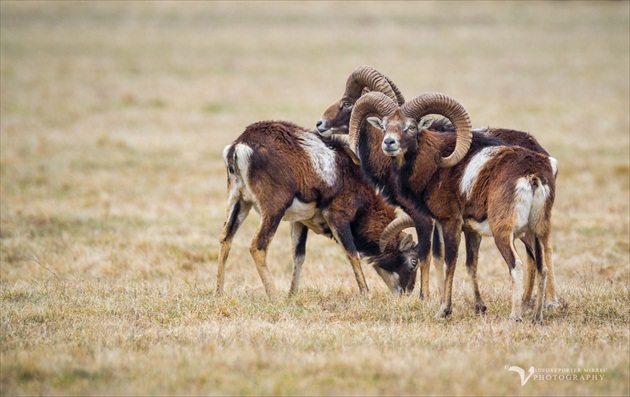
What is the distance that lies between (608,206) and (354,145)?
28.7 feet

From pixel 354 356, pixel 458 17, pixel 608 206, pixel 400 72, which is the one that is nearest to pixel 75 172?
pixel 608 206

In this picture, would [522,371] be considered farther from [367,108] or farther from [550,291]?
[367,108]

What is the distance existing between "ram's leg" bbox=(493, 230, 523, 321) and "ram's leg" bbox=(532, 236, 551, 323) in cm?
22

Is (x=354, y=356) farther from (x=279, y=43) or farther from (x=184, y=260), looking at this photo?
(x=279, y=43)

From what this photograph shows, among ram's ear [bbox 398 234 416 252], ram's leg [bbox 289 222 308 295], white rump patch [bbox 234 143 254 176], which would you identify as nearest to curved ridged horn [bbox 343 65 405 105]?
ram's ear [bbox 398 234 416 252]

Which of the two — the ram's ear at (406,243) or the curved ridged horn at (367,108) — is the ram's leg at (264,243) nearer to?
the curved ridged horn at (367,108)

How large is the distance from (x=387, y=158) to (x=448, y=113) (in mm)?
Result: 1667

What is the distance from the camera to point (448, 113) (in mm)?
10664

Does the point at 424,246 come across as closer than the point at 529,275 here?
No

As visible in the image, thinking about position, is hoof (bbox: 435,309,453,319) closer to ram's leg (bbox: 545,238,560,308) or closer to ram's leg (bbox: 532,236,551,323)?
ram's leg (bbox: 532,236,551,323)

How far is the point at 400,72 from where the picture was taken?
39.3 meters

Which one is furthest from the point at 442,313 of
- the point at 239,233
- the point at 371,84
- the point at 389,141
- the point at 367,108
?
the point at 239,233

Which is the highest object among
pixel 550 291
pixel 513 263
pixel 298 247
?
pixel 513 263

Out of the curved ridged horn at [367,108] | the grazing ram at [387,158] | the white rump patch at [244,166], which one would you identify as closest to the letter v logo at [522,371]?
the grazing ram at [387,158]
